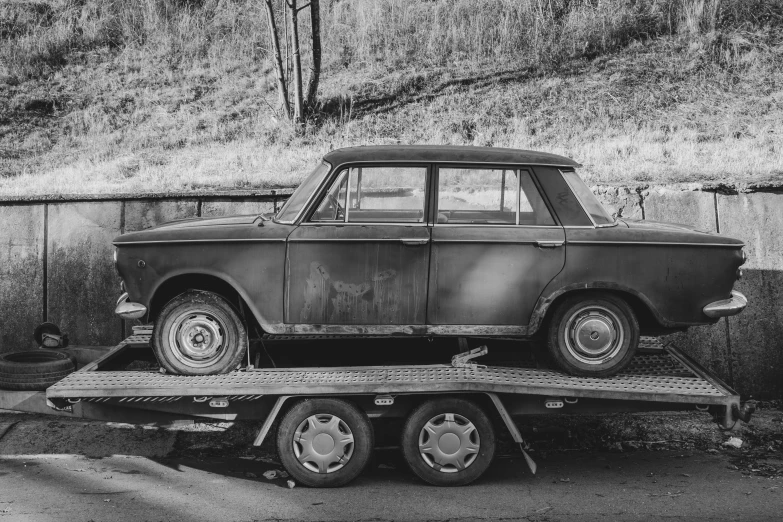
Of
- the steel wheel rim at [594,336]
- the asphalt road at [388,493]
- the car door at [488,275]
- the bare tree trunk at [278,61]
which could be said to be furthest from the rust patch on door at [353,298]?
the bare tree trunk at [278,61]

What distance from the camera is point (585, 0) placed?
1509 centimetres

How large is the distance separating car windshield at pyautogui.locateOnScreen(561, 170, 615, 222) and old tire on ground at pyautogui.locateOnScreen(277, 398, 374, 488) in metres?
2.20

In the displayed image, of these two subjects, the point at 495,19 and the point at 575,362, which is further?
the point at 495,19

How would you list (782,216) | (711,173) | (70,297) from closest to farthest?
(782,216)
(70,297)
(711,173)

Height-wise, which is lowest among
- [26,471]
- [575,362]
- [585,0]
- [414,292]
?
[26,471]

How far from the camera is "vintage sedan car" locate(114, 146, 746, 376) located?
5727 mm

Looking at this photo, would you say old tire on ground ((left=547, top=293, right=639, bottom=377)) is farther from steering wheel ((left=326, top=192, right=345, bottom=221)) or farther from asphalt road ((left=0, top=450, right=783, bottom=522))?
steering wheel ((left=326, top=192, right=345, bottom=221))

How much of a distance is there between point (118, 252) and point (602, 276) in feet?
11.5

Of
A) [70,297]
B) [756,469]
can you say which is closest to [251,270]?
[70,297]

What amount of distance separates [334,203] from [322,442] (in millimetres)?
1697

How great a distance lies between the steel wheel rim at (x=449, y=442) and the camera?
216 inches

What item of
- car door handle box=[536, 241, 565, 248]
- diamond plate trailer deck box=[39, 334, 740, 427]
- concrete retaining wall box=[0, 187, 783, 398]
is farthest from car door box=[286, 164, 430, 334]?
concrete retaining wall box=[0, 187, 783, 398]

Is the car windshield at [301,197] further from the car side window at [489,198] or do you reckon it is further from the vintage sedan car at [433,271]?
the car side window at [489,198]

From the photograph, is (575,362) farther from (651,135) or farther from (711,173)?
(651,135)
